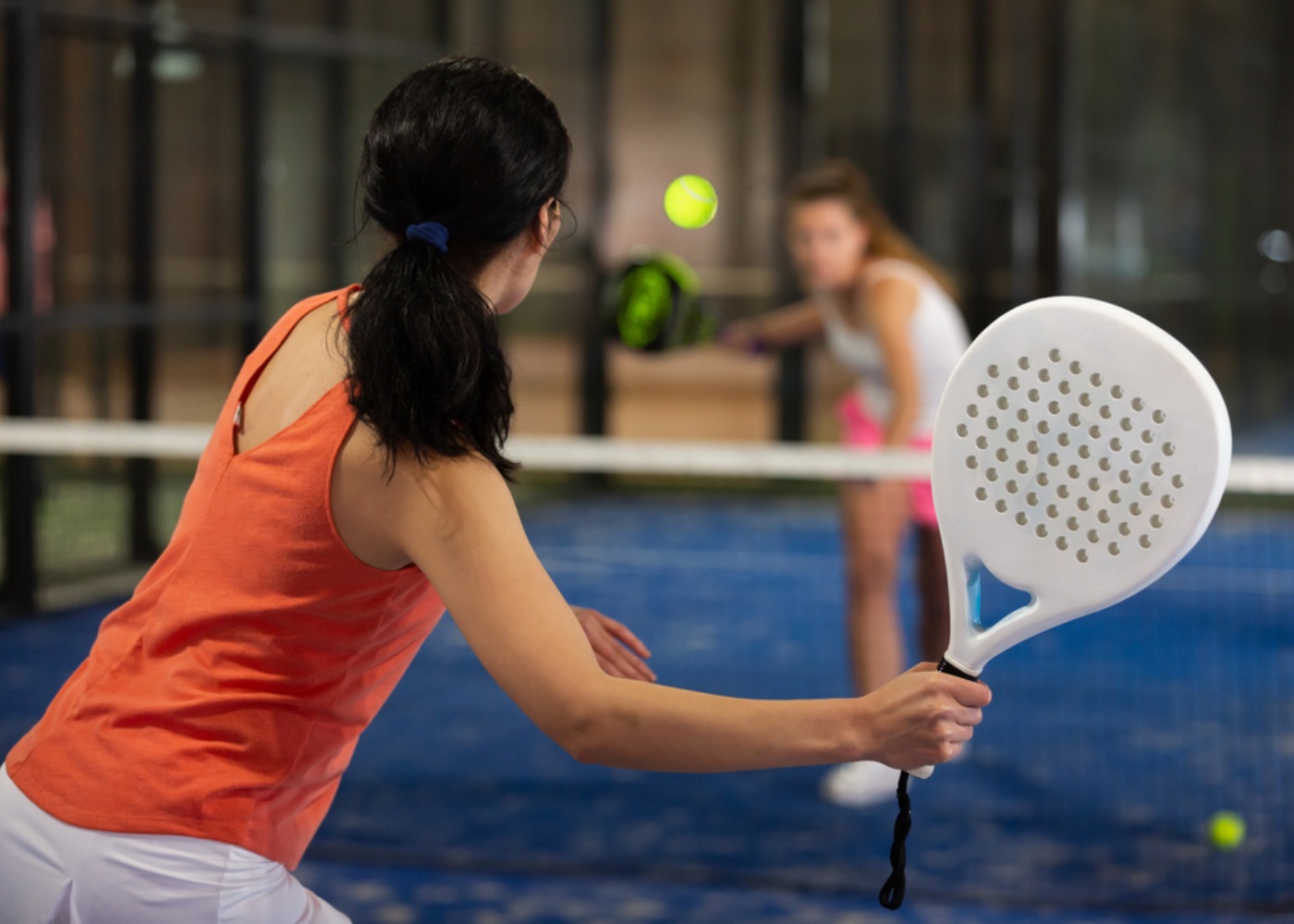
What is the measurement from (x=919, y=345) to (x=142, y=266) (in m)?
3.70

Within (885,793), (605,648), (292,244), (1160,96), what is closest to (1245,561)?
(1160,96)

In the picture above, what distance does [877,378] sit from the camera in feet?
14.4

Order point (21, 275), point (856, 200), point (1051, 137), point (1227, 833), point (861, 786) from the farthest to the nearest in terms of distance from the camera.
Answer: point (1051, 137), point (21, 275), point (856, 200), point (861, 786), point (1227, 833)

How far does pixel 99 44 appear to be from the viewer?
6406 mm

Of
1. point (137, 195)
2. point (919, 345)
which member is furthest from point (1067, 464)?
point (137, 195)

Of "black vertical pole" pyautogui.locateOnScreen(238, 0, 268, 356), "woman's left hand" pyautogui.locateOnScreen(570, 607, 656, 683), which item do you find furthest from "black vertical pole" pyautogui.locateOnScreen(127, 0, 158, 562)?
"woman's left hand" pyautogui.locateOnScreen(570, 607, 656, 683)

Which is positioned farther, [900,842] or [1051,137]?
[1051,137]

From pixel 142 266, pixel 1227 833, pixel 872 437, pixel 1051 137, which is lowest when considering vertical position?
pixel 1227 833

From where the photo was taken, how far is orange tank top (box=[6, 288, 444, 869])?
54.9 inches

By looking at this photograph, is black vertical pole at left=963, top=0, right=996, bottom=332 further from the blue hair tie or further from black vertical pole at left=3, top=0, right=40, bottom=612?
the blue hair tie

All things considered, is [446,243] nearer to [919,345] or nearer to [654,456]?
[654,456]

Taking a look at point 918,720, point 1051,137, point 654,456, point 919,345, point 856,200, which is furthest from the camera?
point 1051,137

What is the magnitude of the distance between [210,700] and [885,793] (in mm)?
2938

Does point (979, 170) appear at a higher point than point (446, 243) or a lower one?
higher
